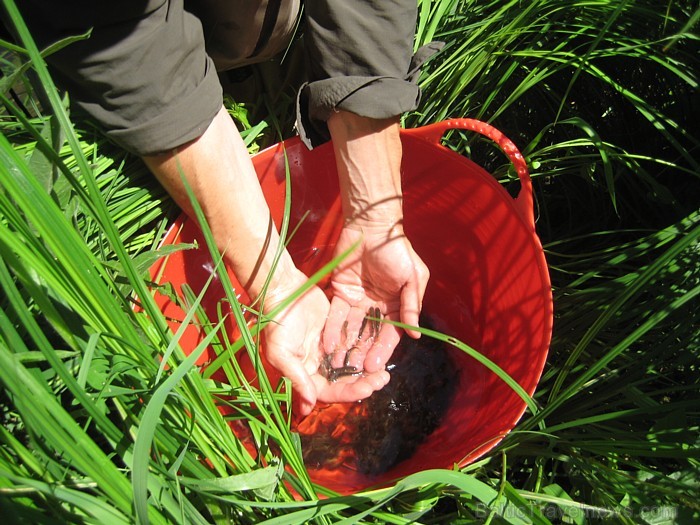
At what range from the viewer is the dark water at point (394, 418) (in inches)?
41.8

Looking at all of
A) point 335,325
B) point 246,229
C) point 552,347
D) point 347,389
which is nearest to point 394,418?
point 347,389

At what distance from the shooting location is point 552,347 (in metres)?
0.98

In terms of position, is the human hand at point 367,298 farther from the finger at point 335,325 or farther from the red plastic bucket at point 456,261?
the red plastic bucket at point 456,261

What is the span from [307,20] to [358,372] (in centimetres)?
69

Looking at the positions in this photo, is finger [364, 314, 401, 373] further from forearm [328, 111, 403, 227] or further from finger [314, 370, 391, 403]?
forearm [328, 111, 403, 227]

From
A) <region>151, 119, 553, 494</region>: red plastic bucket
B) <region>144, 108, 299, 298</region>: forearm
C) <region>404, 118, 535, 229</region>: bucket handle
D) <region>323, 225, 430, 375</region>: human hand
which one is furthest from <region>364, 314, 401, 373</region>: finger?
<region>404, 118, 535, 229</region>: bucket handle

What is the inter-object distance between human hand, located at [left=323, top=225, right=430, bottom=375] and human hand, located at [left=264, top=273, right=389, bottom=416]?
29 mm

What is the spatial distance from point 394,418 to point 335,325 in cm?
22

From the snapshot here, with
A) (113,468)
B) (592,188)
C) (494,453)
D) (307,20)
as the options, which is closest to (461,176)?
(592,188)

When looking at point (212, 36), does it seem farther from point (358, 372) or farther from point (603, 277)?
point (603, 277)

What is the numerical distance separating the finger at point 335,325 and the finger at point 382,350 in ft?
0.22

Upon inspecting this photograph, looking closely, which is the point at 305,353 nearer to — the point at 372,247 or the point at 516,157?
the point at 372,247

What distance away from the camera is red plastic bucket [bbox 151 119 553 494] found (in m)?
0.89

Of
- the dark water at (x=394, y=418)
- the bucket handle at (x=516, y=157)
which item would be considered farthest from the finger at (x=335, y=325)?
the bucket handle at (x=516, y=157)
